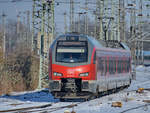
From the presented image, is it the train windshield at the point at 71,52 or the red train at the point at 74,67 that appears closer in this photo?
the red train at the point at 74,67

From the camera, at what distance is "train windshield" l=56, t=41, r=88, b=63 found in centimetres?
1855

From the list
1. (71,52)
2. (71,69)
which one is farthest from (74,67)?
(71,52)

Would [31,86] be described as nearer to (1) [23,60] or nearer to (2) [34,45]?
(1) [23,60]

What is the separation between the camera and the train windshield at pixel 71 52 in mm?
18553

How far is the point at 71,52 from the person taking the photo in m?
18.7

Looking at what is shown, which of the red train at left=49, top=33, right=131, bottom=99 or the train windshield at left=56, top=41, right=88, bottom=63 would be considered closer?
the red train at left=49, top=33, right=131, bottom=99

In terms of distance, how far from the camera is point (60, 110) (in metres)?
14.8

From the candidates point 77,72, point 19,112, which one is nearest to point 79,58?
point 77,72

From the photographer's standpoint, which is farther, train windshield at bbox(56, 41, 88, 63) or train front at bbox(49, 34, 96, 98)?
train windshield at bbox(56, 41, 88, 63)

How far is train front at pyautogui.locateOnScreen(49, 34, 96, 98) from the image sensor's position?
18.3m

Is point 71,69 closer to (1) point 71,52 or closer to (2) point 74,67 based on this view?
(2) point 74,67

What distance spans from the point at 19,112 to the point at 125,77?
14231 mm

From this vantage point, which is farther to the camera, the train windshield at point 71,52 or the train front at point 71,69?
the train windshield at point 71,52

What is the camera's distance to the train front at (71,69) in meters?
18.3
